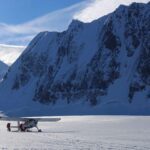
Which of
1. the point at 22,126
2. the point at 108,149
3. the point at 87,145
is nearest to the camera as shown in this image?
the point at 108,149

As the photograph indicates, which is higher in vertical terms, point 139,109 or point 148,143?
point 148,143

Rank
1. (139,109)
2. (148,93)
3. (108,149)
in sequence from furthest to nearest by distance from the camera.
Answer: (148,93)
(139,109)
(108,149)

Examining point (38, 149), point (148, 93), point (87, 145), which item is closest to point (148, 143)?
point (87, 145)

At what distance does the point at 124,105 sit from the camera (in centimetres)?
18562

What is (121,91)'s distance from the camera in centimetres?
19938

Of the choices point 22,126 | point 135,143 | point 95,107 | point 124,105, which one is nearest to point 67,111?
point 95,107

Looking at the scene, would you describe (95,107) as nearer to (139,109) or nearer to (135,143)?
(139,109)

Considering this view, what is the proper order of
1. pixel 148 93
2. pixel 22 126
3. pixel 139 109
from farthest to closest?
1. pixel 148 93
2. pixel 139 109
3. pixel 22 126

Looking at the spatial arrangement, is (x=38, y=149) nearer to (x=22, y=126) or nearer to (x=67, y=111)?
(x=22, y=126)

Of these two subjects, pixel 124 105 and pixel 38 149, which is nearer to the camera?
pixel 38 149

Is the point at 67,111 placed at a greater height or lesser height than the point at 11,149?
lesser

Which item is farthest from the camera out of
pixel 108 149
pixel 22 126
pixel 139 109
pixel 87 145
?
pixel 139 109

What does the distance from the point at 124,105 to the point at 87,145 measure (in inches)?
5981

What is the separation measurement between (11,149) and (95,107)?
16340 centimetres
